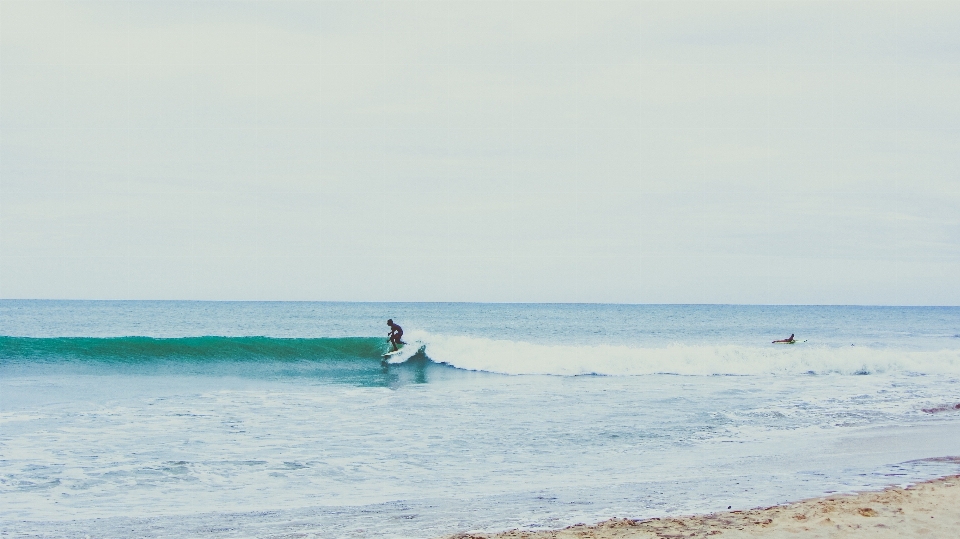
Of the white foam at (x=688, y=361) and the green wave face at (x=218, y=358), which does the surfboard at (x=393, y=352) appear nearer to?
the green wave face at (x=218, y=358)

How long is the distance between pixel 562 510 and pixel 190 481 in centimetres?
400

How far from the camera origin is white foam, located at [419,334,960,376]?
20.9 meters

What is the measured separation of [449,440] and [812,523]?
205 inches

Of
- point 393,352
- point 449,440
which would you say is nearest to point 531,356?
point 393,352

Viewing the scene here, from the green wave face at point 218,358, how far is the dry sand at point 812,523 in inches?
516

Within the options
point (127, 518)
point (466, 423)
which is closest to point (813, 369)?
point (466, 423)

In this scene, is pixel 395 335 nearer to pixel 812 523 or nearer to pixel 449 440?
pixel 449 440

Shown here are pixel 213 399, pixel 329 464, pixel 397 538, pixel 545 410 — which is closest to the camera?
pixel 397 538

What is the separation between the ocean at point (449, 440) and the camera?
21.4ft

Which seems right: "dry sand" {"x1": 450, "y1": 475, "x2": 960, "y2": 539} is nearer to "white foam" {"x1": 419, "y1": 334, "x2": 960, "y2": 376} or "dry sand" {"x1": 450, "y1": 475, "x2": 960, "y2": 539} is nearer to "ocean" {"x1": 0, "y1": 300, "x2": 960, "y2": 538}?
"ocean" {"x1": 0, "y1": 300, "x2": 960, "y2": 538}

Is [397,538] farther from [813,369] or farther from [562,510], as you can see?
[813,369]

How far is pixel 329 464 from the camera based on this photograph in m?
8.45

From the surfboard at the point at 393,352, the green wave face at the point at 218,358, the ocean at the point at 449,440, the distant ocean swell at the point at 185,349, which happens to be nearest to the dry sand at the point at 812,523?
the ocean at the point at 449,440

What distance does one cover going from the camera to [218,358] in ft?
78.4
